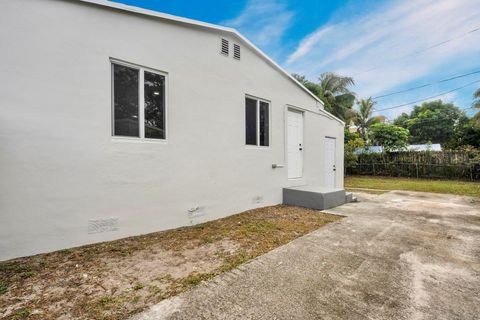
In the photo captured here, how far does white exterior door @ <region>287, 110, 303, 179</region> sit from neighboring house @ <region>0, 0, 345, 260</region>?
4.14 feet

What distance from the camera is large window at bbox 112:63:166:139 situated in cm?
359

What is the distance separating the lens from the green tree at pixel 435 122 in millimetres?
26797

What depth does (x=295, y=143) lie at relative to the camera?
6.87 m

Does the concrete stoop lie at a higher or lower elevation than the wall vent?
lower

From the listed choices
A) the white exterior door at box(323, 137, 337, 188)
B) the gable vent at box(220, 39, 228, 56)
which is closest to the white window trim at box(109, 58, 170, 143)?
the gable vent at box(220, 39, 228, 56)

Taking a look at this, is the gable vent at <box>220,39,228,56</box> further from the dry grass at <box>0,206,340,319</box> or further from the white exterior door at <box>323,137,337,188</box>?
the white exterior door at <box>323,137,337,188</box>

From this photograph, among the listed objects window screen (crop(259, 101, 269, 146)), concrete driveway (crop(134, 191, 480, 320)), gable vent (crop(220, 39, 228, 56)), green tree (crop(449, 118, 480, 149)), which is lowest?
concrete driveway (crop(134, 191, 480, 320))

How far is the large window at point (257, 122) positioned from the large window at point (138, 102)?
2255mm

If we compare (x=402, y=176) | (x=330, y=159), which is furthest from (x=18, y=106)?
(x=402, y=176)

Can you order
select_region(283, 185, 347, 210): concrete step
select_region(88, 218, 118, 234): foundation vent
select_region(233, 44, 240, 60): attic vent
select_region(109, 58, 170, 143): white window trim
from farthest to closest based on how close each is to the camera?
select_region(283, 185, 347, 210): concrete step → select_region(233, 44, 240, 60): attic vent → select_region(109, 58, 170, 143): white window trim → select_region(88, 218, 118, 234): foundation vent

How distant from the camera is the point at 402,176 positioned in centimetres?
1458

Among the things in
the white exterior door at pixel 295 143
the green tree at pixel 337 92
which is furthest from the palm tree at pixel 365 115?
the white exterior door at pixel 295 143

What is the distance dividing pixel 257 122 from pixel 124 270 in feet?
14.5

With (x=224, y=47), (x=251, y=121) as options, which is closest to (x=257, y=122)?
(x=251, y=121)
